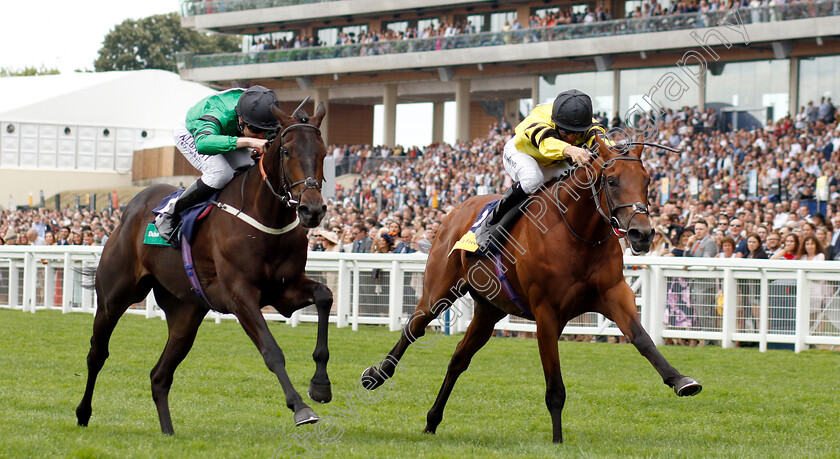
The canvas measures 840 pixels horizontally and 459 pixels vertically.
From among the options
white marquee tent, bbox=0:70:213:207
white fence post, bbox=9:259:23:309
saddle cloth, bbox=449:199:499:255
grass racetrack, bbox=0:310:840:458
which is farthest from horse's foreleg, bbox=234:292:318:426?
white marquee tent, bbox=0:70:213:207

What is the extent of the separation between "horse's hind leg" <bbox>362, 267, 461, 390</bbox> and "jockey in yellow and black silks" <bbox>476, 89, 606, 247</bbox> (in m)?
0.52

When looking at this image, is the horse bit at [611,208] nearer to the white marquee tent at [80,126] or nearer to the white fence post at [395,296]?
the white fence post at [395,296]

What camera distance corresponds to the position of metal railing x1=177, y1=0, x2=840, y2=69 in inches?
1030

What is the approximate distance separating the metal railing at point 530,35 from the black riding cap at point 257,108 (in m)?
21.0

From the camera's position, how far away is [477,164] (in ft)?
85.4

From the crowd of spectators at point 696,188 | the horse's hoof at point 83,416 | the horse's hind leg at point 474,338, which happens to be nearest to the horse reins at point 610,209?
the horse's hind leg at point 474,338

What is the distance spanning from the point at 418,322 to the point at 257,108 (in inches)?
66.0

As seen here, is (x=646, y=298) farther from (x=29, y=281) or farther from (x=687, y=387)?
(x=29, y=281)

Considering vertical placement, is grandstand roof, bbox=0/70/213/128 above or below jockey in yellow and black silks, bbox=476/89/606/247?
above

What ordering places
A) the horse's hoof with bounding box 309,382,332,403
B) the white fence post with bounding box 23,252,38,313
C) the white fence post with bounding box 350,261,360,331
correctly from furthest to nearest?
1. the white fence post with bounding box 23,252,38,313
2. the white fence post with bounding box 350,261,360,331
3. the horse's hoof with bounding box 309,382,332,403

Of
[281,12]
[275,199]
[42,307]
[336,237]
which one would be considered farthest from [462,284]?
[281,12]

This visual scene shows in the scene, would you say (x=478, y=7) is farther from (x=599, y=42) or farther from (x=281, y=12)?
(x=281, y=12)

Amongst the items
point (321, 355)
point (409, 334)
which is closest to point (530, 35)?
point (409, 334)

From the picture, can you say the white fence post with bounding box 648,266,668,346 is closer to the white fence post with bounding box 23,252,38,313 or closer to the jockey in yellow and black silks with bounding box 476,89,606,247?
the jockey in yellow and black silks with bounding box 476,89,606,247
